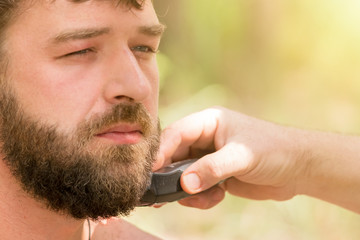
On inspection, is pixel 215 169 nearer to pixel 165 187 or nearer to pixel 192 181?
pixel 192 181

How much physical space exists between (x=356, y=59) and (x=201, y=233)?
2220mm

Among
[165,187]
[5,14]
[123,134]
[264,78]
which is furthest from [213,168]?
[264,78]

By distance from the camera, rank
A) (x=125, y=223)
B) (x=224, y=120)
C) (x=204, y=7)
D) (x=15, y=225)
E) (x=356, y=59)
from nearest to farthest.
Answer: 1. (x=15, y=225)
2. (x=224, y=120)
3. (x=125, y=223)
4. (x=356, y=59)
5. (x=204, y=7)

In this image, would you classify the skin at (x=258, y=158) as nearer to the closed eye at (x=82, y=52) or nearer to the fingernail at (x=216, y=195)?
the fingernail at (x=216, y=195)

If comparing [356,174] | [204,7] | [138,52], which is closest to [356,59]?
[204,7]

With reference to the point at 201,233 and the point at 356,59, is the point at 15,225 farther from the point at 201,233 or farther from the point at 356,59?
the point at 356,59

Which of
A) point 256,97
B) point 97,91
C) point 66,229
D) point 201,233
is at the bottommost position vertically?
point 201,233

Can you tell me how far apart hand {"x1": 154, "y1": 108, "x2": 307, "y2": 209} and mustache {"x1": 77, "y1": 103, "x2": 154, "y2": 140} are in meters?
0.26

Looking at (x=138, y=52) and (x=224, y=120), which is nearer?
(x=138, y=52)

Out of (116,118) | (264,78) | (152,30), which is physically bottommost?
(264,78)

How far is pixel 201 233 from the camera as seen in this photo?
4566 millimetres

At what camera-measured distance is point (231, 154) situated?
6.61 ft

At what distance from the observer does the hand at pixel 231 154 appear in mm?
1997

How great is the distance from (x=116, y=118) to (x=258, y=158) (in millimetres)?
582
